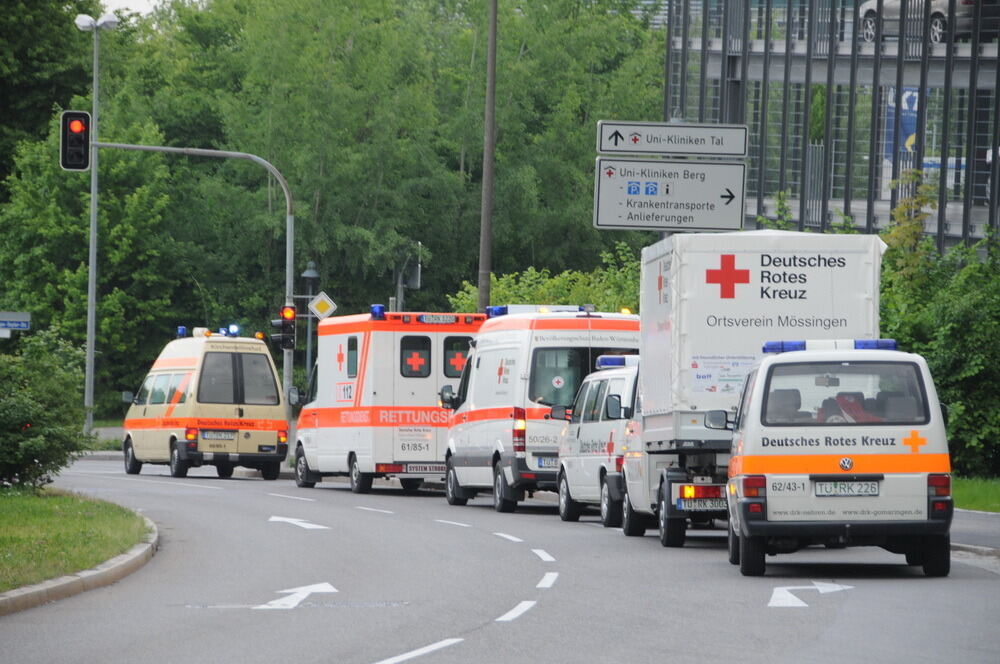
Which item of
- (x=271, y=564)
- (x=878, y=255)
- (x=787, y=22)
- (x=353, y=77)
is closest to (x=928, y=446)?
(x=878, y=255)

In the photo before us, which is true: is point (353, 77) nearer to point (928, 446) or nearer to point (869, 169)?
point (869, 169)

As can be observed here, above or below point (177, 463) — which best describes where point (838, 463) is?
above

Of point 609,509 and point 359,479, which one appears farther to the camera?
point 359,479

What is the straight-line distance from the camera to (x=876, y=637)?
38.6 feet

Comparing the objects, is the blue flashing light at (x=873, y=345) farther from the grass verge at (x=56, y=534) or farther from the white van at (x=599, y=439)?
the grass verge at (x=56, y=534)

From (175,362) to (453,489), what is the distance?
10.3 m

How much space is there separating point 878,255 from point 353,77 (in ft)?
163

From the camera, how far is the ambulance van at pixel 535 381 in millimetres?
25844

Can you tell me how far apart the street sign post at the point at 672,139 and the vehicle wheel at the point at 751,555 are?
1063cm

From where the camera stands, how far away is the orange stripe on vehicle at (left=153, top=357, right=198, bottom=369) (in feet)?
120

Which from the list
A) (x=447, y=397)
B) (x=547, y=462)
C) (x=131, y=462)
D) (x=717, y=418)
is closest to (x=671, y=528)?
(x=717, y=418)

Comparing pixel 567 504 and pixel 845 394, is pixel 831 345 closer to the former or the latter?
pixel 845 394

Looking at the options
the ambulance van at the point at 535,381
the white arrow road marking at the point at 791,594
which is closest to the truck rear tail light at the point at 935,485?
→ the white arrow road marking at the point at 791,594

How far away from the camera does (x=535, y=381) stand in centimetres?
2583
